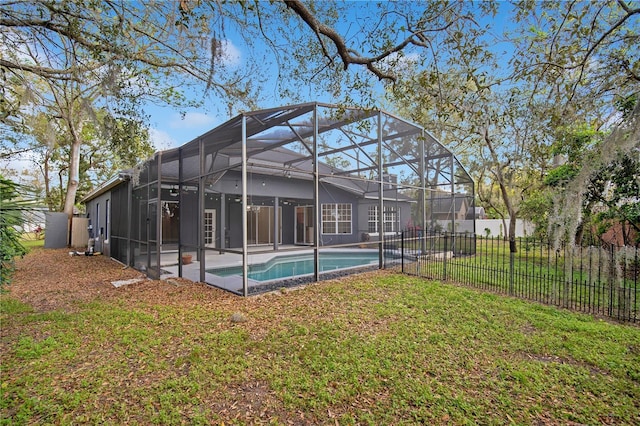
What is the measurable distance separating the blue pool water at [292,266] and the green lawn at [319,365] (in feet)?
11.2

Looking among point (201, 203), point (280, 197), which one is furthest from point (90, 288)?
point (280, 197)

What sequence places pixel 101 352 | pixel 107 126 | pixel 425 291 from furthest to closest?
1. pixel 425 291
2. pixel 107 126
3. pixel 101 352

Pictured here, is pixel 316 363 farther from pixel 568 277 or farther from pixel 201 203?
pixel 201 203

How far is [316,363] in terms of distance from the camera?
10.3 feet

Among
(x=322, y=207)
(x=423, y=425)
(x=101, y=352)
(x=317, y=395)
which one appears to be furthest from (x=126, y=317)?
(x=322, y=207)

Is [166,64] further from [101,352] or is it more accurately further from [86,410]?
[86,410]

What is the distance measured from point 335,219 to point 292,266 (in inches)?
206

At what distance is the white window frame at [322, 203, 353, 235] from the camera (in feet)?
49.2

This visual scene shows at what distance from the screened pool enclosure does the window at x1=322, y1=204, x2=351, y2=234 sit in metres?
0.05

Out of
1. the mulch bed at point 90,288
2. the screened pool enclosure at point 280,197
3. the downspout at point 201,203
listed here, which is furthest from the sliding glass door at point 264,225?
the downspout at point 201,203

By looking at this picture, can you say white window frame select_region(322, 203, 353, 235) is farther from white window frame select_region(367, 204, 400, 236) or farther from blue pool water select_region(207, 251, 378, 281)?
blue pool water select_region(207, 251, 378, 281)

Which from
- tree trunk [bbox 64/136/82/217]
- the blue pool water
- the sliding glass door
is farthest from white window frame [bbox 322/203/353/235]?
tree trunk [bbox 64/136/82/217]

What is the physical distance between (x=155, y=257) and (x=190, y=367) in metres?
5.44

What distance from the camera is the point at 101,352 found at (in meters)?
3.40
